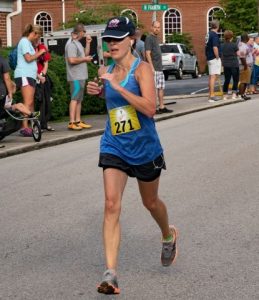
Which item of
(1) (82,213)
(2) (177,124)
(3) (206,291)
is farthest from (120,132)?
(2) (177,124)

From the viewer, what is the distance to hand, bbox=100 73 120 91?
224 inches

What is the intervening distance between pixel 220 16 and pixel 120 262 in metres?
56.2

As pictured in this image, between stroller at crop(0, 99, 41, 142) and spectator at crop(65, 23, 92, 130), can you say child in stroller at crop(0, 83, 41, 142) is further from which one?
spectator at crop(65, 23, 92, 130)

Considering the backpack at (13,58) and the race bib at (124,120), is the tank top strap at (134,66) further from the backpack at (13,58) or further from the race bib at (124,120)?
the backpack at (13,58)

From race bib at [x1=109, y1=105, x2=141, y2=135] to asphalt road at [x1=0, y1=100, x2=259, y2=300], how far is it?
40.6 inches

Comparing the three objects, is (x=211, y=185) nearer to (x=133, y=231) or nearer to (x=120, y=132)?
(x=133, y=231)

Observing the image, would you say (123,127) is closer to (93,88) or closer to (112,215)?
(93,88)

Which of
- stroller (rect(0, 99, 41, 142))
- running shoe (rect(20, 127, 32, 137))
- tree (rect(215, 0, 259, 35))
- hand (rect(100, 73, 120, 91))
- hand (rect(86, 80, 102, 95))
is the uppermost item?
tree (rect(215, 0, 259, 35))

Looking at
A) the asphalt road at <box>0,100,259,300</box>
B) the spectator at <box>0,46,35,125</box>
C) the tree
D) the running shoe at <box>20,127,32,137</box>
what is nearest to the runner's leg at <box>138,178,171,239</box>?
the asphalt road at <box>0,100,259,300</box>

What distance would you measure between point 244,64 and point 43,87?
1050 centimetres

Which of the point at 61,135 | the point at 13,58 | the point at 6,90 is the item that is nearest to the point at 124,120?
the point at 6,90

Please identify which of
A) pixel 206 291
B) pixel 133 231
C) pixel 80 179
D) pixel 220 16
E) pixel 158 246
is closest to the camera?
pixel 206 291

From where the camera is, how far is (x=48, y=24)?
211ft

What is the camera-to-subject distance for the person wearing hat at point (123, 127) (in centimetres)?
569
